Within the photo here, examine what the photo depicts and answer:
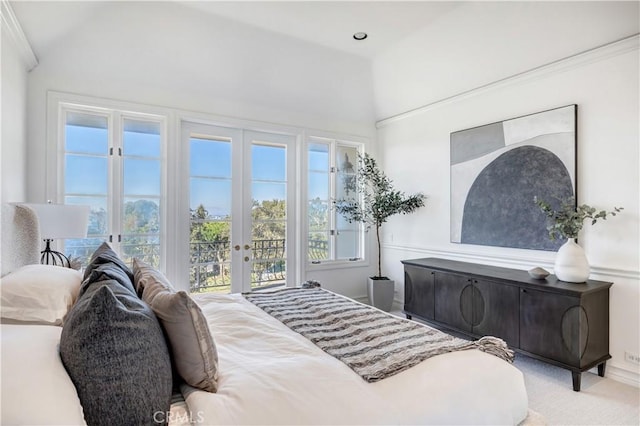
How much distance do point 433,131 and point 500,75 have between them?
0.99 m

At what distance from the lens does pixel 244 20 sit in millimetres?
3264

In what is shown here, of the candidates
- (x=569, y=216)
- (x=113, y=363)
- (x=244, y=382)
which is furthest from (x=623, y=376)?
(x=113, y=363)

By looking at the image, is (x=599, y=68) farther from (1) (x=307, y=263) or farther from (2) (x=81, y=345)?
(2) (x=81, y=345)

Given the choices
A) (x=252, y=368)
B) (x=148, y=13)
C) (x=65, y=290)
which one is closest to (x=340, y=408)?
(x=252, y=368)

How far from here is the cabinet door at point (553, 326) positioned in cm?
254

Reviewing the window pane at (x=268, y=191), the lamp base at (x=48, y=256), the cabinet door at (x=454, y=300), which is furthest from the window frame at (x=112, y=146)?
the cabinet door at (x=454, y=300)

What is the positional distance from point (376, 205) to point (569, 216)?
208 cm

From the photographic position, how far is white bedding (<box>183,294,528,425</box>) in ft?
3.64

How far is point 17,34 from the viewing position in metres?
2.39

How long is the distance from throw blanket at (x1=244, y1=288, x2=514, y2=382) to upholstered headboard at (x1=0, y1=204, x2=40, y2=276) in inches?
52.4

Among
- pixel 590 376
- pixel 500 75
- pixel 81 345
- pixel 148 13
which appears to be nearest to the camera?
pixel 81 345

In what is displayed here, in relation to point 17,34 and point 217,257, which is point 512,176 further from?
point 17,34

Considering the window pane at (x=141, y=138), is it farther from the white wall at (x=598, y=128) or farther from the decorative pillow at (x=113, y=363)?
the decorative pillow at (x=113, y=363)

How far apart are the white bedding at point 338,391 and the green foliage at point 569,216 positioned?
182 centimetres
